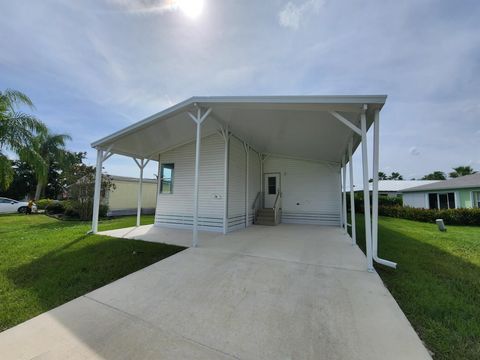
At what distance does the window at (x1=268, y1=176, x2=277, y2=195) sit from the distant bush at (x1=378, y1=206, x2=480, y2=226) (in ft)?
35.2

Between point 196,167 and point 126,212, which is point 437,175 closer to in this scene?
point 196,167

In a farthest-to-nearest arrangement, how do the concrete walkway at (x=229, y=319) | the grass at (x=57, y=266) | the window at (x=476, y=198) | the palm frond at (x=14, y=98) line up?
the window at (x=476, y=198) < the palm frond at (x=14, y=98) < the grass at (x=57, y=266) < the concrete walkway at (x=229, y=319)

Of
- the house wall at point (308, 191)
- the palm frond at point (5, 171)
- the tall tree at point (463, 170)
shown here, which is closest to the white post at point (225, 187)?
the house wall at point (308, 191)

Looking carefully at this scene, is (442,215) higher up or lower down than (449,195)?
lower down

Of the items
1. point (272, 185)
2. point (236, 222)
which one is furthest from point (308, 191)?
point (236, 222)

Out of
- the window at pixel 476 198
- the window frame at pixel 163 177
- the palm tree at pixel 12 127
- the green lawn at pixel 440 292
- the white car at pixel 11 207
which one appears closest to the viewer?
the green lawn at pixel 440 292

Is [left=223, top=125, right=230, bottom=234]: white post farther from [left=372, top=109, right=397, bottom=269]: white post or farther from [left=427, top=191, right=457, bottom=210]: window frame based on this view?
[left=427, top=191, right=457, bottom=210]: window frame

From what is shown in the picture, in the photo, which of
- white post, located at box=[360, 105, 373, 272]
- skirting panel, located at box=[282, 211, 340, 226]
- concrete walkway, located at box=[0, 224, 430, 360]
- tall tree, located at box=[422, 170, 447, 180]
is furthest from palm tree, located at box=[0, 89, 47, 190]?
tall tree, located at box=[422, 170, 447, 180]

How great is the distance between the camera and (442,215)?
42.7 ft

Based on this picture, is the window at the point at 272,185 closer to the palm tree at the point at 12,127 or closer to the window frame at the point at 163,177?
the window frame at the point at 163,177

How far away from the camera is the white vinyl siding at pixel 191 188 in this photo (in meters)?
8.17

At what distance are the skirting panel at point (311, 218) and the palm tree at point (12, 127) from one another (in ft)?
43.7

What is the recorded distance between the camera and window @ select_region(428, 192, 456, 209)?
16188 mm

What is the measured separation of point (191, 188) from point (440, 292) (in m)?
7.63
